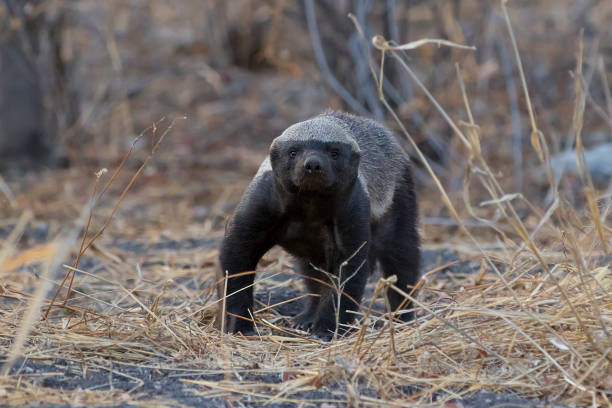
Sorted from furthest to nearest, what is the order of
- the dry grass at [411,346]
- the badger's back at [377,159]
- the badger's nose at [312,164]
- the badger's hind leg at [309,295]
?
the badger's back at [377,159]
the badger's hind leg at [309,295]
the badger's nose at [312,164]
the dry grass at [411,346]

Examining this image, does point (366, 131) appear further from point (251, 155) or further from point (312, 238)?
point (251, 155)

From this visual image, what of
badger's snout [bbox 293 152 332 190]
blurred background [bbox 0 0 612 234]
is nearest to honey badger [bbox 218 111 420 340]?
badger's snout [bbox 293 152 332 190]

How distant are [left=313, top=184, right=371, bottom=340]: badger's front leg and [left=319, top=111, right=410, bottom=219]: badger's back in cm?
35

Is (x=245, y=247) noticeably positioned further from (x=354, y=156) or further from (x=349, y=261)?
(x=354, y=156)

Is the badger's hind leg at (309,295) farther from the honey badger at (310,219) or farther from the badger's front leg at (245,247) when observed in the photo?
the badger's front leg at (245,247)

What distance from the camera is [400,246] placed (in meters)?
5.03

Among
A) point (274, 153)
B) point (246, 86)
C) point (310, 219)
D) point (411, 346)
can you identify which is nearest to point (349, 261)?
point (310, 219)

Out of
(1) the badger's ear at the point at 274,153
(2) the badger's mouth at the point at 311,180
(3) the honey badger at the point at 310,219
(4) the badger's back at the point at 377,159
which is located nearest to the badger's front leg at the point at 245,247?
(3) the honey badger at the point at 310,219

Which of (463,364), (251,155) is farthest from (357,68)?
(463,364)

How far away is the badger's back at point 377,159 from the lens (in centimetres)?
468

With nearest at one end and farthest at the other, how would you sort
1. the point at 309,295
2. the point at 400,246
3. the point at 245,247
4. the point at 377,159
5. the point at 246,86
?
the point at 245,247 → the point at 309,295 → the point at 377,159 → the point at 400,246 → the point at 246,86

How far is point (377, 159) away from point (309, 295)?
93cm

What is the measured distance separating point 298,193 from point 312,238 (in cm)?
32

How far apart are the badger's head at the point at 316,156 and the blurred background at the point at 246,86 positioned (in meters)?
0.89
